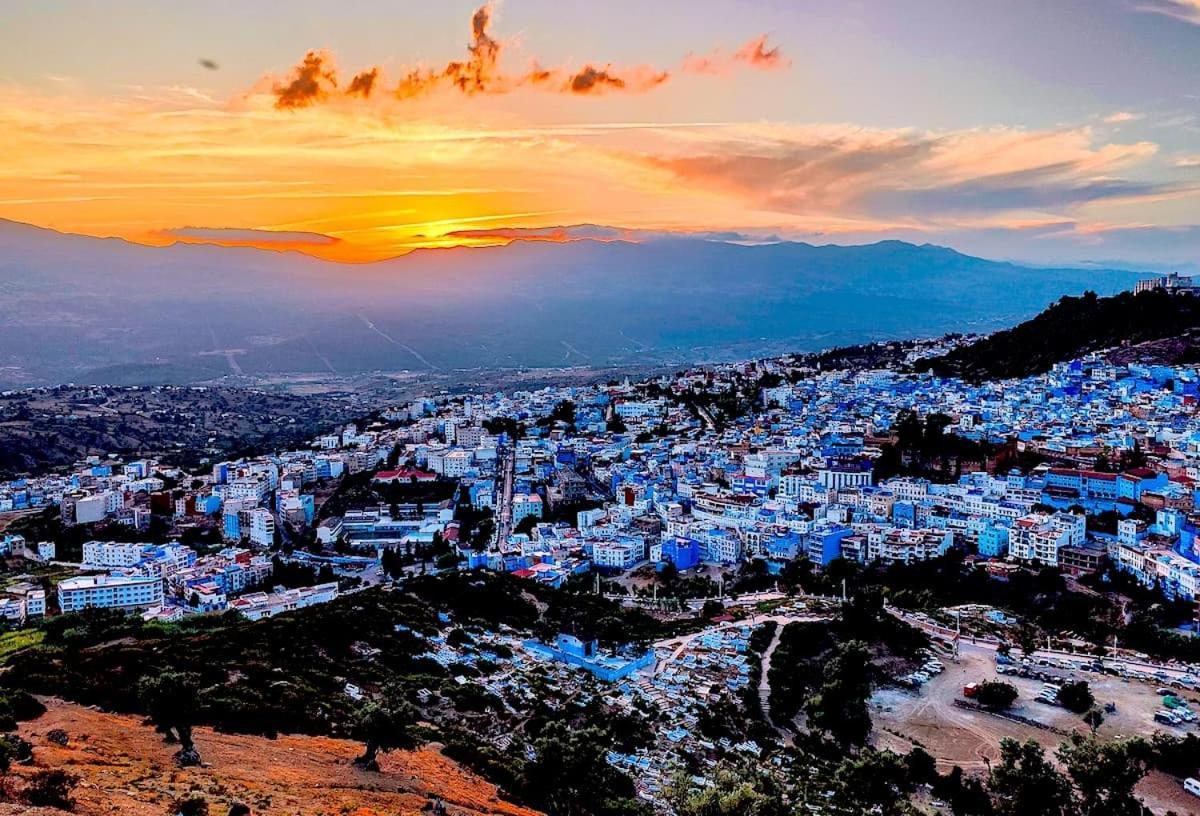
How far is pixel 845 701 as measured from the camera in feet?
60.0

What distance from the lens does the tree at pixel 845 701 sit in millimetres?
17750

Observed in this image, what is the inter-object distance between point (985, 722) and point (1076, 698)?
2296 millimetres

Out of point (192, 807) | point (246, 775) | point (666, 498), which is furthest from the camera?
point (666, 498)

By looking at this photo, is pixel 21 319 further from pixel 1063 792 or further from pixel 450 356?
pixel 1063 792

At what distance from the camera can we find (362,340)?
543 feet

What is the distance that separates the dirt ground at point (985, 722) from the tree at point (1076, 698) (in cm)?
19

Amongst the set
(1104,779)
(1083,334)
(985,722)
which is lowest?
(985,722)

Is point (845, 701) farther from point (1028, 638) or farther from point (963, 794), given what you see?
point (1028, 638)

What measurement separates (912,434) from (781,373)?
30.2m

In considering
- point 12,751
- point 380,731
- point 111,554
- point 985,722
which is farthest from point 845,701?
point 111,554

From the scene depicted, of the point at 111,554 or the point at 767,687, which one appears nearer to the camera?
the point at 767,687

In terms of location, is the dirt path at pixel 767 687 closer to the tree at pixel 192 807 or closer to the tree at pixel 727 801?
the tree at pixel 727 801

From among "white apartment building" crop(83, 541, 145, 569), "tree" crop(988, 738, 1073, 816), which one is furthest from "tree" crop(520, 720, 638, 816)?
"white apartment building" crop(83, 541, 145, 569)

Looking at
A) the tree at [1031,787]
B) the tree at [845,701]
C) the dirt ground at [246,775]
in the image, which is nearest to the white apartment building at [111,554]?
the dirt ground at [246,775]
